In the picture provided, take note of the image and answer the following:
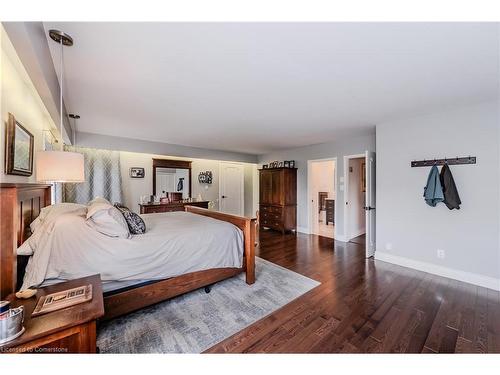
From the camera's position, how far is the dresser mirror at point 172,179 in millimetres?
5465

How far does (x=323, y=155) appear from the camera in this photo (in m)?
5.35

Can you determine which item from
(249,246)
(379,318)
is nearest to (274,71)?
(249,246)

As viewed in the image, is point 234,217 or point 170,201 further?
point 170,201

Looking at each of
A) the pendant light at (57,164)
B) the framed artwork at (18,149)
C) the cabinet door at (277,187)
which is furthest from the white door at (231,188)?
the pendant light at (57,164)

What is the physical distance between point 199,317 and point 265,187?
4341mm

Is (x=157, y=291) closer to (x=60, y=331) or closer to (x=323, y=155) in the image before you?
(x=60, y=331)

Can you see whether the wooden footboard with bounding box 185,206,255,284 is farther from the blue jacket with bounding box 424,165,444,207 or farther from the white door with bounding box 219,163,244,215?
the white door with bounding box 219,163,244,215

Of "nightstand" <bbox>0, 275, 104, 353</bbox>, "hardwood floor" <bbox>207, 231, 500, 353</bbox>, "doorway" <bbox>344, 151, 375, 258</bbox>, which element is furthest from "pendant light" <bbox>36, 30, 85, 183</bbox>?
"doorway" <bbox>344, 151, 375, 258</bbox>

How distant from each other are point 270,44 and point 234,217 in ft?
6.99

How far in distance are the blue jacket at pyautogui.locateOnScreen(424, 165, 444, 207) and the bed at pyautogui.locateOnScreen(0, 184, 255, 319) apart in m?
2.53

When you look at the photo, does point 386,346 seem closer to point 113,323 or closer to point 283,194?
point 113,323
